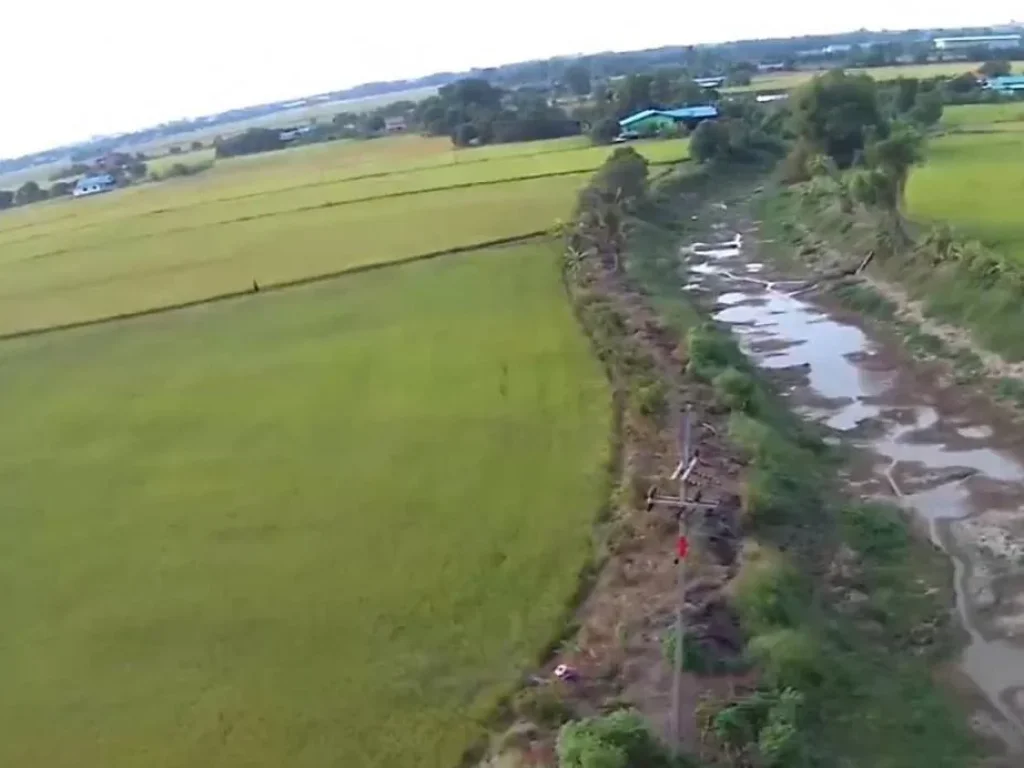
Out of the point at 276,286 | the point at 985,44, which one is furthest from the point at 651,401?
the point at 985,44

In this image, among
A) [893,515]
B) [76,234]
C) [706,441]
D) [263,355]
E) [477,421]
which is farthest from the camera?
[76,234]

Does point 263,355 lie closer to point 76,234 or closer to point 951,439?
point 951,439

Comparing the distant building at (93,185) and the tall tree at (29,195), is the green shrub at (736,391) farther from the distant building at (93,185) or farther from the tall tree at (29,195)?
the tall tree at (29,195)

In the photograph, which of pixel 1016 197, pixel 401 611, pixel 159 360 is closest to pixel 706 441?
pixel 401 611

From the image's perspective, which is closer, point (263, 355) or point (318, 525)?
point (318, 525)

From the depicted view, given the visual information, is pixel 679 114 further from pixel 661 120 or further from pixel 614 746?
pixel 614 746

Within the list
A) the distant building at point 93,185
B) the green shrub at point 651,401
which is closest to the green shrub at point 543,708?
the green shrub at point 651,401
